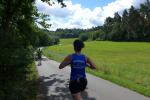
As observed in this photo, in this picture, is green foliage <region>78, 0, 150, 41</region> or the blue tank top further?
green foliage <region>78, 0, 150, 41</region>

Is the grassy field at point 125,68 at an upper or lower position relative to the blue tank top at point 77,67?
lower

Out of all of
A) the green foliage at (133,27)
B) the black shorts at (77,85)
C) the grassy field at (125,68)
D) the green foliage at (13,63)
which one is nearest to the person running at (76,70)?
the black shorts at (77,85)

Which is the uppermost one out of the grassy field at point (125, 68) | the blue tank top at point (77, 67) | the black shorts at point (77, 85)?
the blue tank top at point (77, 67)

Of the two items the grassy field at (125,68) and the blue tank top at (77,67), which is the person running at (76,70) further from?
the grassy field at (125,68)

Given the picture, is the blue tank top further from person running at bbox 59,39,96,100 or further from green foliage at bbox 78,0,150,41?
green foliage at bbox 78,0,150,41

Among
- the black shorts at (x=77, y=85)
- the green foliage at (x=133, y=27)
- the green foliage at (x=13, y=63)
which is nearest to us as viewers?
the black shorts at (x=77, y=85)

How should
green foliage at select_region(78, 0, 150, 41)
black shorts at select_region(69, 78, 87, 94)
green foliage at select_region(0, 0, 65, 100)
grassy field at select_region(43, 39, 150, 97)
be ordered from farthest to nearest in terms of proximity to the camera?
green foliage at select_region(78, 0, 150, 41) → grassy field at select_region(43, 39, 150, 97) → green foliage at select_region(0, 0, 65, 100) → black shorts at select_region(69, 78, 87, 94)

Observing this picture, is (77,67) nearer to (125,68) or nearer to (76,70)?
(76,70)

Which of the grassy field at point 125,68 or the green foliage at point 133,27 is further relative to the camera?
the green foliage at point 133,27

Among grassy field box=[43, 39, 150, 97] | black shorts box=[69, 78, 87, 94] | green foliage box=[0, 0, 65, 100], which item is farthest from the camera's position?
grassy field box=[43, 39, 150, 97]

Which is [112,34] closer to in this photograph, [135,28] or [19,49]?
[135,28]

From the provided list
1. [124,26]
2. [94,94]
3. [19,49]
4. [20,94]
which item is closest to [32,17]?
[94,94]

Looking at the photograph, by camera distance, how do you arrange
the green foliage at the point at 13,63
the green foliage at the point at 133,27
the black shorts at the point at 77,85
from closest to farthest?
the black shorts at the point at 77,85 < the green foliage at the point at 13,63 < the green foliage at the point at 133,27

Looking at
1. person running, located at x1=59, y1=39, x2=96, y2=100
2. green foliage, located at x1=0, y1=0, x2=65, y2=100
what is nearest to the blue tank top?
person running, located at x1=59, y1=39, x2=96, y2=100
